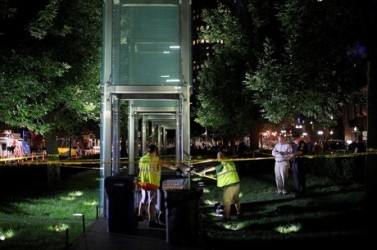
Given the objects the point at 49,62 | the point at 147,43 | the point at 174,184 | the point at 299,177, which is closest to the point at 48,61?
the point at 49,62

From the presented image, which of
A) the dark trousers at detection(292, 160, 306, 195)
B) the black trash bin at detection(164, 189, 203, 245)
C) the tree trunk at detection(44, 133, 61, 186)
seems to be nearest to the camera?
the black trash bin at detection(164, 189, 203, 245)

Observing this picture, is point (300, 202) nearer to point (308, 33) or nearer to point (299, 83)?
point (299, 83)

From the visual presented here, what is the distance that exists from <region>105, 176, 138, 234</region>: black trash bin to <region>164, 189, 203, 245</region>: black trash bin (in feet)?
3.74

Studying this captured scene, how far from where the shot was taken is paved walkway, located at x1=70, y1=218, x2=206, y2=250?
8.56 metres

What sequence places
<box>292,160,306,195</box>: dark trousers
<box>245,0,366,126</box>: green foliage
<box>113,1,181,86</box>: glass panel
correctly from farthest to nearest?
1. <box>292,160,306,195</box>: dark trousers
2. <box>113,1,181,86</box>: glass panel
3. <box>245,0,366,126</box>: green foliage

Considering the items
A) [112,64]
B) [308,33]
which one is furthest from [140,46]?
[308,33]

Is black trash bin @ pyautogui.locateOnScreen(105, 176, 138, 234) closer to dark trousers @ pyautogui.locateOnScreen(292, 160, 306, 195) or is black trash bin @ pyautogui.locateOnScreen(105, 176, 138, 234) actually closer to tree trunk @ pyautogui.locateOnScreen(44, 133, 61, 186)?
dark trousers @ pyautogui.locateOnScreen(292, 160, 306, 195)

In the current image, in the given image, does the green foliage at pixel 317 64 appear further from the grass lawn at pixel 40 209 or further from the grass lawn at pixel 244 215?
the grass lawn at pixel 40 209

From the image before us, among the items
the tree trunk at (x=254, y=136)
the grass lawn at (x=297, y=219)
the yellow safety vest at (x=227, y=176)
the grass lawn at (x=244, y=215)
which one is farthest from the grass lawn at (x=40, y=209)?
the tree trunk at (x=254, y=136)

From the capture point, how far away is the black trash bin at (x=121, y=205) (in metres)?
9.82

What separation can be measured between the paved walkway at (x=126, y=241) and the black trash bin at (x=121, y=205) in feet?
0.64

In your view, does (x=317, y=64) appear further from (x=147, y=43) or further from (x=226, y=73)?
(x=226, y=73)

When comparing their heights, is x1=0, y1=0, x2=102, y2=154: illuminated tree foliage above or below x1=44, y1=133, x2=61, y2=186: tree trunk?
above

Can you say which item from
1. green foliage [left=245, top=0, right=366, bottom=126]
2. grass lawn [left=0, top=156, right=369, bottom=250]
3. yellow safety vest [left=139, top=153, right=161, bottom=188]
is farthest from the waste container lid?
green foliage [left=245, top=0, right=366, bottom=126]
